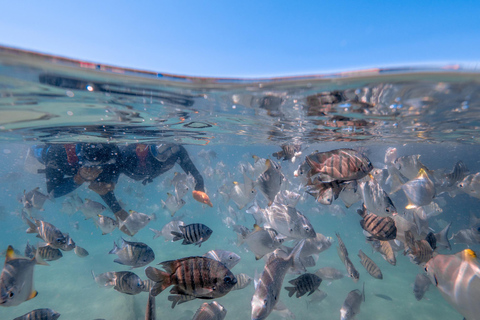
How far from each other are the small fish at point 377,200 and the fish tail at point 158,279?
4347 mm

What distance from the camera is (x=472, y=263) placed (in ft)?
10.7

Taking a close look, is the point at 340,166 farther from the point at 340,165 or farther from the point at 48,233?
the point at 48,233

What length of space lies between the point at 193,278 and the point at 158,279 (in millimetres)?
409

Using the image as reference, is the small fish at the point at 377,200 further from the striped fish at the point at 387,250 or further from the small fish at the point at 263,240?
the small fish at the point at 263,240

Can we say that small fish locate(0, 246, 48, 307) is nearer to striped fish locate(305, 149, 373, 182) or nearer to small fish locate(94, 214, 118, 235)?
small fish locate(94, 214, 118, 235)

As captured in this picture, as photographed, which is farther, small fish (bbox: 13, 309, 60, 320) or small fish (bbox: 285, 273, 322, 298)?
small fish (bbox: 285, 273, 322, 298)

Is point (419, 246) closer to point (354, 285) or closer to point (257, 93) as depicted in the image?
point (257, 93)

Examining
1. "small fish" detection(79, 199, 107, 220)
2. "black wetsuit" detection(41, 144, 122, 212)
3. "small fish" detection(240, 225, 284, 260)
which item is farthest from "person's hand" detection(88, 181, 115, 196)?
"small fish" detection(240, 225, 284, 260)

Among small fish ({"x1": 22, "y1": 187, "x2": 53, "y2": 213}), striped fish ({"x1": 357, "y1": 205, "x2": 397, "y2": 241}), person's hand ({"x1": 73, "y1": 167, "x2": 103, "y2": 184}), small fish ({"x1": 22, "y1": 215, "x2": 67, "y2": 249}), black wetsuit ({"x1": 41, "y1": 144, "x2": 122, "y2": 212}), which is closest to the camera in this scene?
striped fish ({"x1": 357, "y1": 205, "x2": 397, "y2": 241})

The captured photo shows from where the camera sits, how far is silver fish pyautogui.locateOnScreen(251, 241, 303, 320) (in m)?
3.26

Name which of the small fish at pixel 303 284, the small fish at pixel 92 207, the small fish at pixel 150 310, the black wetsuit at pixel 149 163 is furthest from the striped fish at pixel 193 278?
the black wetsuit at pixel 149 163

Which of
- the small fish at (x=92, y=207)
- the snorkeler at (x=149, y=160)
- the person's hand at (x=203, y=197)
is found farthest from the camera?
the snorkeler at (x=149, y=160)

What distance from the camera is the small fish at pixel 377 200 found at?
5.09 meters

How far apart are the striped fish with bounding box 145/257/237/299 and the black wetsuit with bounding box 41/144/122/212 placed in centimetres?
868
